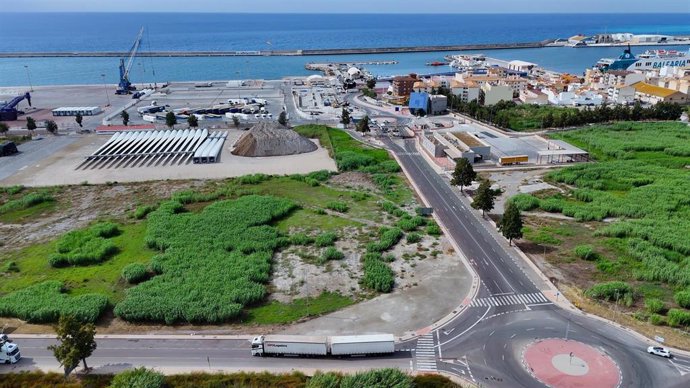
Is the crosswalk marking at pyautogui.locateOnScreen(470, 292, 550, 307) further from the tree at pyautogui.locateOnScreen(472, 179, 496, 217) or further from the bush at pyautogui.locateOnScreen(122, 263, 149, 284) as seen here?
the bush at pyautogui.locateOnScreen(122, 263, 149, 284)

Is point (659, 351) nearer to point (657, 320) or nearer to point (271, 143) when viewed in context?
point (657, 320)

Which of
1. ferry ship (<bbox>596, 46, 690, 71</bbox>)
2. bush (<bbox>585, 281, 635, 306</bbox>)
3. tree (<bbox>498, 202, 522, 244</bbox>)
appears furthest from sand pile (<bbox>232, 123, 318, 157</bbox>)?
ferry ship (<bbox>596, 46, 690, 71</bbox>)

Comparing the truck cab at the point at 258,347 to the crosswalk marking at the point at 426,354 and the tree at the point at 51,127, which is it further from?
the tree at the point at 51,127

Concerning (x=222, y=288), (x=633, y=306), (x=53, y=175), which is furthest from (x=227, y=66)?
(x=633, y=306)

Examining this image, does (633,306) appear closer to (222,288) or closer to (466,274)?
(466,274)

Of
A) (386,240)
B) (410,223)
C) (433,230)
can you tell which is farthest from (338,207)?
(433,230)

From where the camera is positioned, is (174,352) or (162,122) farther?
(162,122)

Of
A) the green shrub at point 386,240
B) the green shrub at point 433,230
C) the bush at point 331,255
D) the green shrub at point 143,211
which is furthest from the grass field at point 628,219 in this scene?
the green shrub at point 143,211
